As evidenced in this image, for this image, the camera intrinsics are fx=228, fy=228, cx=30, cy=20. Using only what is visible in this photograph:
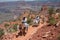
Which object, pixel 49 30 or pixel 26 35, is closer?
pixel 49 30

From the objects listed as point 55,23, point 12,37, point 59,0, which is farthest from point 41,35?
point 59,0

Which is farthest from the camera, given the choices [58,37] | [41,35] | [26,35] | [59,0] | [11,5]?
[11,5]

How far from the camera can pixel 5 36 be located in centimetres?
1452

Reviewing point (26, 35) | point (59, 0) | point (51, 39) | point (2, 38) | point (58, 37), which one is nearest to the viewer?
point (58, 37)

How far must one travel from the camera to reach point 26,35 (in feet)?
44.3

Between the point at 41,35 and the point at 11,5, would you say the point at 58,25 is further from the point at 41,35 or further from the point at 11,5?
the point at 11,5

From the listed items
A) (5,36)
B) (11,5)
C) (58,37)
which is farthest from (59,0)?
(58,37)

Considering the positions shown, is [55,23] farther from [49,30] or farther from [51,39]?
[51,39]

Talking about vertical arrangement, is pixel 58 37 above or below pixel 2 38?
above

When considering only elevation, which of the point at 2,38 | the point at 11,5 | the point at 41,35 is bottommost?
the point at 11,5

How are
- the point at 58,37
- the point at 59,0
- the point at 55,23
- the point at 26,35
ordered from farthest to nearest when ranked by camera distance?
1. the point at 59,0
2. the point at 26,35
3. the point at 55,23
4. the point at 58,37

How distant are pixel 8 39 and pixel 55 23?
3.26 meters

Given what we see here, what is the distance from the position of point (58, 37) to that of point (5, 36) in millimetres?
5708

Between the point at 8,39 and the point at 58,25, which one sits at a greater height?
the point at 58,25
